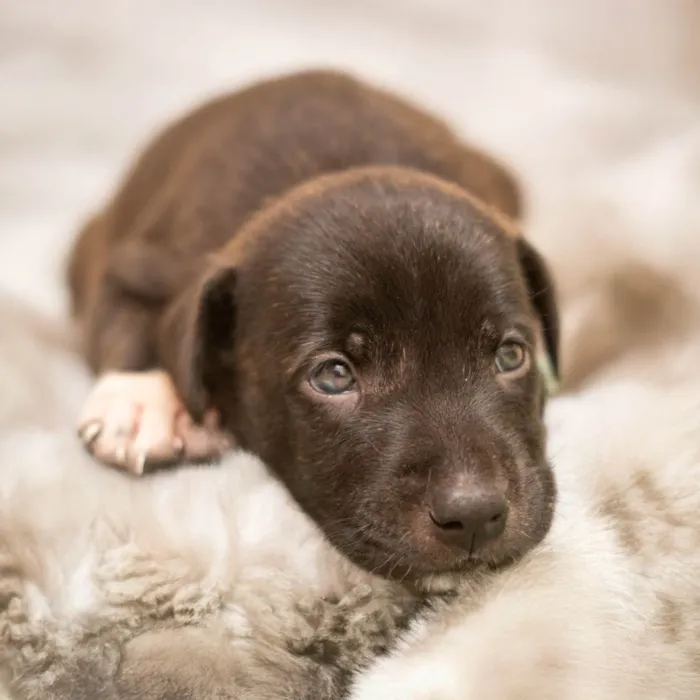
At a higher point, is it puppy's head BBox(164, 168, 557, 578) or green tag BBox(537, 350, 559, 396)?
puppy's head BBox(164, 168, 557, 578)

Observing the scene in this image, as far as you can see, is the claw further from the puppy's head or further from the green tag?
the green tag

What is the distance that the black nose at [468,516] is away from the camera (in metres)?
1.66

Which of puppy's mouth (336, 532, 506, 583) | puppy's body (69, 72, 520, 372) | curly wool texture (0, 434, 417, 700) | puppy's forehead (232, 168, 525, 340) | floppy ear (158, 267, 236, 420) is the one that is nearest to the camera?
curly wool texture (0, 434, 417, 700)

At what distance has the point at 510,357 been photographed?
210 centimetres

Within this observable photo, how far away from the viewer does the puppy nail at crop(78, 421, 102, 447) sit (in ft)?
7.02

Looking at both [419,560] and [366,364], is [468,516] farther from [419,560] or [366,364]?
[366,364]

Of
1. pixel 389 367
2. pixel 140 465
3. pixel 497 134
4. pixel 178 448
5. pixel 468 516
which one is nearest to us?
pixel 468 516

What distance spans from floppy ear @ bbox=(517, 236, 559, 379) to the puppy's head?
2 centimetres

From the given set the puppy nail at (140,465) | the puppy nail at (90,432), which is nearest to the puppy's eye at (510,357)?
the puppy nail at (140,465)

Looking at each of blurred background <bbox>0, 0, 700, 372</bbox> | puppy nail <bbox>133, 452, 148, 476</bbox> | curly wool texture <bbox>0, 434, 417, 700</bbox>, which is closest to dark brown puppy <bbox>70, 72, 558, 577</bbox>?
puppy nail <bbox>133, 452, 148, 476</bbox>

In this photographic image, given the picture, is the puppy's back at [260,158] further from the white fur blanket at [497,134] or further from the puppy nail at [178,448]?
the puppy nail at [178,448]

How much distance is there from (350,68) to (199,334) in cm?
286

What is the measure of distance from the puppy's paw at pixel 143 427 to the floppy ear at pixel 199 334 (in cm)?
5

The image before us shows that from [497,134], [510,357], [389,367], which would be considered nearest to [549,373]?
[510,357]
